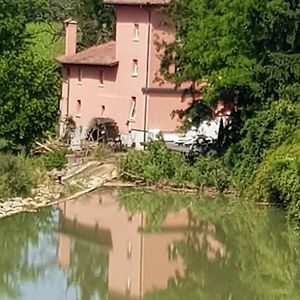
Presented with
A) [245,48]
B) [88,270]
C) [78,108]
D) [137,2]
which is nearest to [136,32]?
[137,2]

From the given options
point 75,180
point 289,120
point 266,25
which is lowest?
point 75,180

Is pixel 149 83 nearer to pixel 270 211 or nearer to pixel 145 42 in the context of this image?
pixel 145 42

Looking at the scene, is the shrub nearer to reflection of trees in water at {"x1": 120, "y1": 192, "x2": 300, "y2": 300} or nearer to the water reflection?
reflection of trees in water at {"x1": 120, "y1": 192, "x2": 300, "y2": 300}

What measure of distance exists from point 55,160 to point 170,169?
14.1 feet

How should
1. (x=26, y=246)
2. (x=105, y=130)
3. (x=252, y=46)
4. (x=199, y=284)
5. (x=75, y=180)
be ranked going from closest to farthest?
(x=199, y=284) < (x=26, y=246) < (x=252, y=46) < (x=75, y=180) < (x=105, y=130)

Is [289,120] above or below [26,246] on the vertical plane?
above

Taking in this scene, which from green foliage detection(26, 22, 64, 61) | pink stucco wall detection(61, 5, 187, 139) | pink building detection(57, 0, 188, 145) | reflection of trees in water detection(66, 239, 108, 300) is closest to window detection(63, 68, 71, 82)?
pink building detection(57, 0, 188, 145)

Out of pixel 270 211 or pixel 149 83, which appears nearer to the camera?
pixel 270 211

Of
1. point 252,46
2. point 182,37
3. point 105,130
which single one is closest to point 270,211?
Result: point 252,46

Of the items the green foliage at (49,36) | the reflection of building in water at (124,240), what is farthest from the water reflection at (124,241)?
the green foliage at (49,36)

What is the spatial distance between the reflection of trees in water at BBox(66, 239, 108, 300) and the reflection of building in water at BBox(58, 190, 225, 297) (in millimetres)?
161

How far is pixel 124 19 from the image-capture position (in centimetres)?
4556

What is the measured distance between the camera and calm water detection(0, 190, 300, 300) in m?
22.0

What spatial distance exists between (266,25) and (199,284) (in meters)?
13.2
